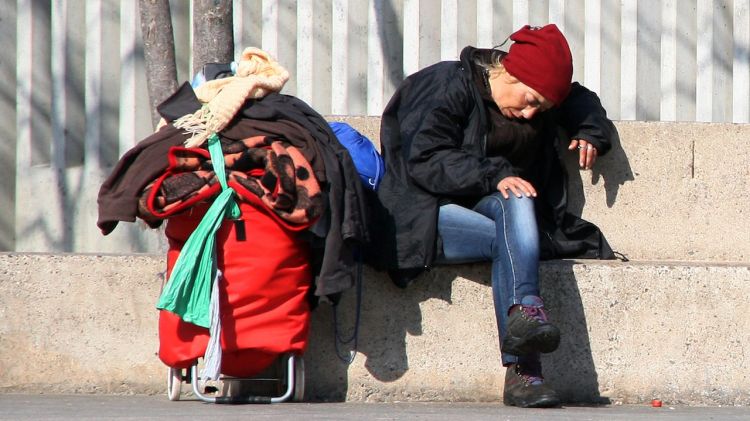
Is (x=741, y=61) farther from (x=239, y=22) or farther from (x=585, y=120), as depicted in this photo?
(x=239, y=22)

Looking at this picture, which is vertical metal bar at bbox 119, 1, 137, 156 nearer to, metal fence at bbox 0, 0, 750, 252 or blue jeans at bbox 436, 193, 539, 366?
metal fence at bbox 0, 0, 750, 252

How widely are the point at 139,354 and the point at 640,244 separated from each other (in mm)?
1949

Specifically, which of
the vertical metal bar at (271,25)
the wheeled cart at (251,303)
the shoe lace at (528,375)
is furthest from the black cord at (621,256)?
the vertical metal bar at (271,25)

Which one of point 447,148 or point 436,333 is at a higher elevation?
point 447,148

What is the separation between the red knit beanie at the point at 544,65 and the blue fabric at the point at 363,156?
56 centimetres

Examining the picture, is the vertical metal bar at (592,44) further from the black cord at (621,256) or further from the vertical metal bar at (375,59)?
the black cord at (621,256)

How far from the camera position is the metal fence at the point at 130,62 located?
565 cm

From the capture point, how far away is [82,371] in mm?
4090

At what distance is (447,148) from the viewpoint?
409cm

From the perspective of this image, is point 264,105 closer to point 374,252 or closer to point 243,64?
point 243,64

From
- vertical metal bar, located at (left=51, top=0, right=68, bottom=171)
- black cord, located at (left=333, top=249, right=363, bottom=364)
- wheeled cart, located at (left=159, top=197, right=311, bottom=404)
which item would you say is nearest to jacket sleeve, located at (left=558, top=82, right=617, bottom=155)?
black cord, located at (left=333, top=249, right=363, bottom=364)

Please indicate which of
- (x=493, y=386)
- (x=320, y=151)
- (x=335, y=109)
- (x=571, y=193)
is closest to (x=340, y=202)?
(x=320, y=151)

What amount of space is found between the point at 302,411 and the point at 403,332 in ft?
1.90

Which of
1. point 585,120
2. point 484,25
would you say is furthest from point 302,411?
point 484,25
